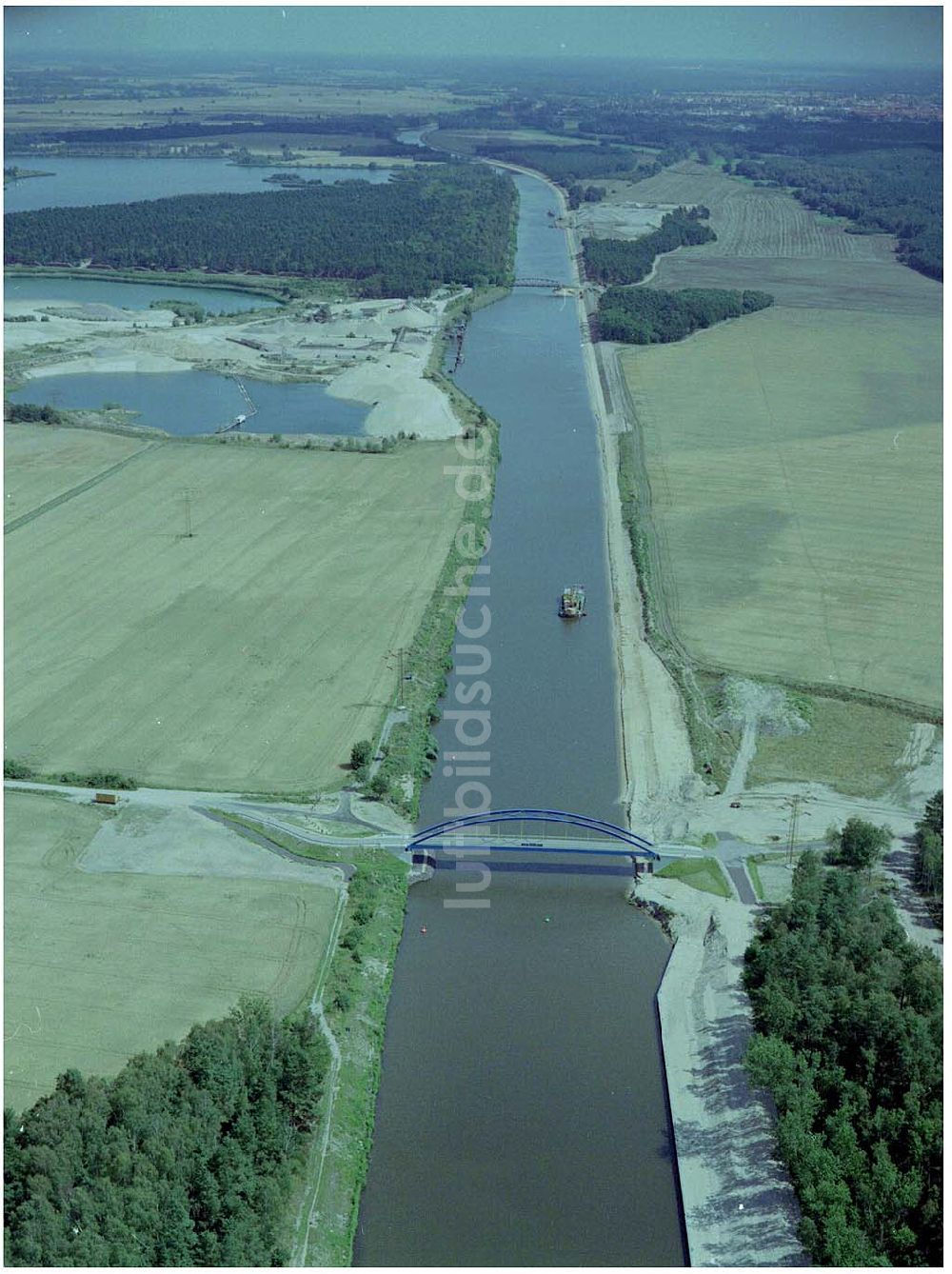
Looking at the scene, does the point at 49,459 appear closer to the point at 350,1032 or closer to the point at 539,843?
the point at 539,843

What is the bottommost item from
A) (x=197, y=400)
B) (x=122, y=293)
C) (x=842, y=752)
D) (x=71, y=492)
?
(x=842, y=752)

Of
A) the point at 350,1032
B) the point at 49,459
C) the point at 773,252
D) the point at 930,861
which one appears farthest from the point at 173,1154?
the point at 773,252

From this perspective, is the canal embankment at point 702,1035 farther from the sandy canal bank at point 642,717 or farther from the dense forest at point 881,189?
the dense forest at point 881,189

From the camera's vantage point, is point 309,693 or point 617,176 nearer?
point 309,693

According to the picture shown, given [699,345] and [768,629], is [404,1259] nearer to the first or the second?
[768,629]

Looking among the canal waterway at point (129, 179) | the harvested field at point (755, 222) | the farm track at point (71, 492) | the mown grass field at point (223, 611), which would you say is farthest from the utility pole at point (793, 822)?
the canal waterway at point (129, 179)

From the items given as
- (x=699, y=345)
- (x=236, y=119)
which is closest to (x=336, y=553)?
(x=699, y=345)
